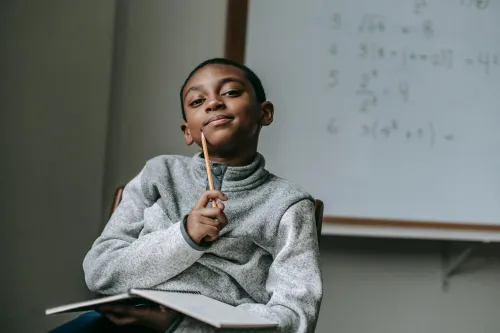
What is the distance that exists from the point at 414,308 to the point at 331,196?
1.42 feet

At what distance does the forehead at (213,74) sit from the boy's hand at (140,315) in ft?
1.13

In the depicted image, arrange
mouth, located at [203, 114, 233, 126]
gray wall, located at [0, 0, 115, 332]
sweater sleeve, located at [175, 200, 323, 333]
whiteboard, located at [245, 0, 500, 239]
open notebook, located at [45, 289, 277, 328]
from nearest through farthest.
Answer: open notebook, located at [45, 289, 277, 328], sweater sleeve, located at [175, 200, 323, 333], mouth, located at [203, 114, 233, 126], gray wall, located at [0, 0, 115, 332], whiteboard, located at [245, 0, 500, 239]

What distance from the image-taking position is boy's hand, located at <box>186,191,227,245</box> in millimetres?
717

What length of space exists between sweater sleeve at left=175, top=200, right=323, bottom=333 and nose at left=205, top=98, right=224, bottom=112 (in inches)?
7.2

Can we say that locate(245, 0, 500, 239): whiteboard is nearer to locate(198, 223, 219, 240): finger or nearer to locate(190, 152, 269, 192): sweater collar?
locate(190, 152, 269, 192): sweater collar

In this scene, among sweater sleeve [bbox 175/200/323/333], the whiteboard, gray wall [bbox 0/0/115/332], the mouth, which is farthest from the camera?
the whiteboard

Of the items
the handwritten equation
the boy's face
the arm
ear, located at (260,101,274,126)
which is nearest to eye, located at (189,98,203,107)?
the boy's face

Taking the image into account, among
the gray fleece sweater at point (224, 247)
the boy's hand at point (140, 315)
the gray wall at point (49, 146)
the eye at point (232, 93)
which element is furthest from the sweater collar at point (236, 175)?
the gray wall at point (49, 146)

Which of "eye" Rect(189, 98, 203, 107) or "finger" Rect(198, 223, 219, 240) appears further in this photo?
"eye" Rect(189, 98, 203, 107)

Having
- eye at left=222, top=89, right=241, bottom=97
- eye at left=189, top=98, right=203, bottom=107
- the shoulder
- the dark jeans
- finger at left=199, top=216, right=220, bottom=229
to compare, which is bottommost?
the dark jeans

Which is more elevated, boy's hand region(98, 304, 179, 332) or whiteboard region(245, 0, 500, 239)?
whiteboard region(245, 0, 500, 239)

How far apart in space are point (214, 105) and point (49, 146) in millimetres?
578

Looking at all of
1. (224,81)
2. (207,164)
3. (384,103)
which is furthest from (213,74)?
(384,103)

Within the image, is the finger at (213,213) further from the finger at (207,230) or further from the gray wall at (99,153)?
the gray wall at (99,153)
